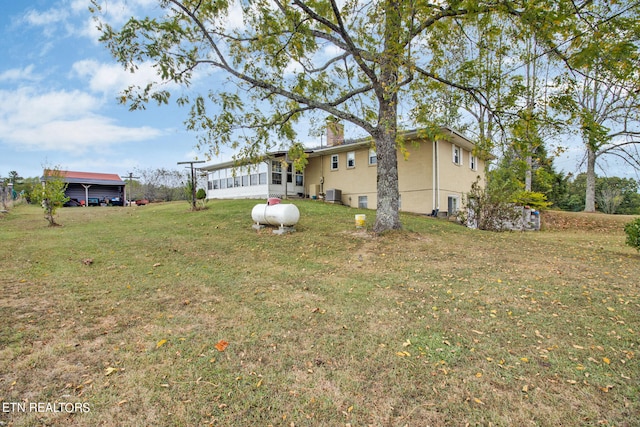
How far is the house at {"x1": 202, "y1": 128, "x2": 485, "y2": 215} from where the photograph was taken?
1622cm

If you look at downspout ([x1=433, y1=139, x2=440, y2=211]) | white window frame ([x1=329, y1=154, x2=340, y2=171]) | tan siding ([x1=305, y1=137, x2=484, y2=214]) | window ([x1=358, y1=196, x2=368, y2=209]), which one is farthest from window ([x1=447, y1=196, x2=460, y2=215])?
white window frame ([x1=329, y1=154, x2=340, y2=171])

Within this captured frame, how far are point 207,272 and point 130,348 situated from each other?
9.27 ft

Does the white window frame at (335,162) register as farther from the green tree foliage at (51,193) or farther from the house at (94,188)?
the house at (94,188)

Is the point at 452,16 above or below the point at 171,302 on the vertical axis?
above

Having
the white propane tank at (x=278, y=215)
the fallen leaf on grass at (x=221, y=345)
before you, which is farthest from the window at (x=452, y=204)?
the fallen leaf on grass at (x=221, y=345)

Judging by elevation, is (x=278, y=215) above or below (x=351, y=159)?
below

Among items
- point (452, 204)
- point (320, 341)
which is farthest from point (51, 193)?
point (452, 204)

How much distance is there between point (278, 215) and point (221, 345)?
259 inches

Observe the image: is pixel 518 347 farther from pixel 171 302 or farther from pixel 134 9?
pixel 134 9

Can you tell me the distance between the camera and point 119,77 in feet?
28.1

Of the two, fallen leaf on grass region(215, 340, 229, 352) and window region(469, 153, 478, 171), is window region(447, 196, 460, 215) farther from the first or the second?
fallen leaf on grass region(215, 340, 229, 352)

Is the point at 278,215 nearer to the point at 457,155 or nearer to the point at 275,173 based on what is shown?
the point at 275,173

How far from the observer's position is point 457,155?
59.5 ft

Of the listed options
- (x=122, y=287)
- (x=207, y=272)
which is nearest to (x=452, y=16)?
(x=207, y=272)
